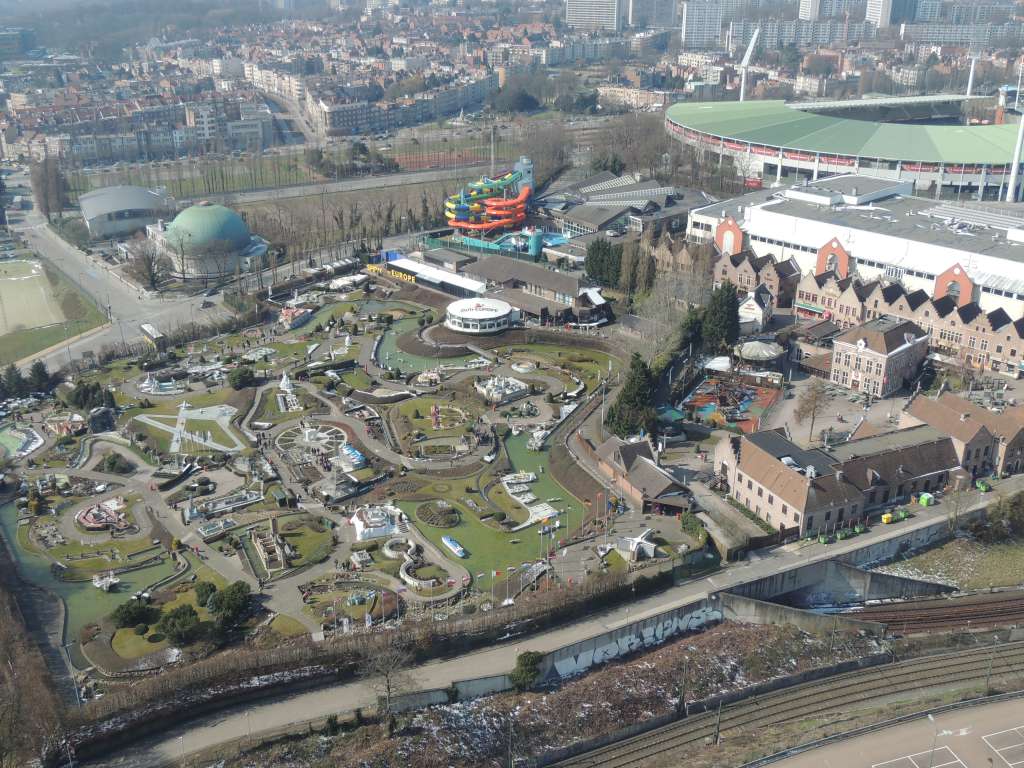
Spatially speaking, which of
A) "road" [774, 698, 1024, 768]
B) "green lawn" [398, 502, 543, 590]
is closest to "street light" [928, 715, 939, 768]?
"road" [774, 698, 1024, 768]

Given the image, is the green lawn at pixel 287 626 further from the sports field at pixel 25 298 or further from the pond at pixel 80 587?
the sports field at pixel 25 298

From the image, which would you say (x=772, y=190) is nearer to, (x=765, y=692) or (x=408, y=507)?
(x=408, y=507)

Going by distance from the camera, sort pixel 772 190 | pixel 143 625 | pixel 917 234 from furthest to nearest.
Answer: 1. pixel 772 190
2. pixel 917 234
3. pixel 143 625

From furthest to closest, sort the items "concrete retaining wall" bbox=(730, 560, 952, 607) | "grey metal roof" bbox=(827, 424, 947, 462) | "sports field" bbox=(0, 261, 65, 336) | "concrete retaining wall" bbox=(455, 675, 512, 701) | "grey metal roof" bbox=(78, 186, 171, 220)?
"grey metal roof" bbox=(78, 186, 171, 220) → "sports field" bbox=(0, 261, 65, 336) → "grey metal roof" bbox=(827, 424, 947, 462) → "concrete retaining wall" bbox=(730, 560, 952, 607) → "concrete retaining wall" bbox=(455, 675, 512, 701)

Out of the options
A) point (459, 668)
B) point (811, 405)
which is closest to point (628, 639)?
point (459, 668)

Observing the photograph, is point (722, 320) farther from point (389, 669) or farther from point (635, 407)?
point (389, 669)

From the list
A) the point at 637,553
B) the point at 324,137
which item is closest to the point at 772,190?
the point at 637,553

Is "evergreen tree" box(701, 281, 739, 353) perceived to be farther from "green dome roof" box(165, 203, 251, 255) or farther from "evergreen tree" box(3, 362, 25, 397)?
"green dome roof" box(165, 203, 251, 255)
